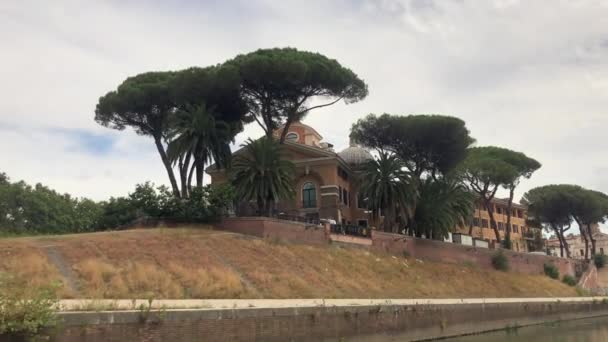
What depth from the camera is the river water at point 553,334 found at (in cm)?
3198

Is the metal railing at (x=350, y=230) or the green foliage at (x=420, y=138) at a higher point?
the green foliage at (x=420, y=138)

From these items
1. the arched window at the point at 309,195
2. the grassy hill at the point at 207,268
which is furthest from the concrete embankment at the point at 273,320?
the arched window at the point at 309,195

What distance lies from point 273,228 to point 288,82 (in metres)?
15.6

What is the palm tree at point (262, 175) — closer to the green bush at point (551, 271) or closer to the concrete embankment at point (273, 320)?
the concrete embankment at point (273, 320)

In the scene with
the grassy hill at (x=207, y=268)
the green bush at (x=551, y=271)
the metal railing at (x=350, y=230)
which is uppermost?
the metal railing at (x=350, y=230)

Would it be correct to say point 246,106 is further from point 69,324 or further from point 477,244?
point 69,324

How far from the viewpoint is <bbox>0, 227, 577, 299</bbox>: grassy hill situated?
2245cm

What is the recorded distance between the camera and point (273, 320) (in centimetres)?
2052

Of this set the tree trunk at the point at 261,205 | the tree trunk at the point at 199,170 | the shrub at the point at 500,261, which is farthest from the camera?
the shrub at the point at 500,261

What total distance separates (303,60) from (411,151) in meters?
17.2

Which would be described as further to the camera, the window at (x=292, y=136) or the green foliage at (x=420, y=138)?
the window at (x=292, y=136)

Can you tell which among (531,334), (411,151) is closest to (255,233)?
(531,334)

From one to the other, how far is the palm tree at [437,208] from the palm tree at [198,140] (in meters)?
19.3

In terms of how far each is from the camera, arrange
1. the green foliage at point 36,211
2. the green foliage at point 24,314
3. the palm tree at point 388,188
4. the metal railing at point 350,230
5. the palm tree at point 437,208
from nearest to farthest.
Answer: the green foliage at point 24,314
the metal railing at point 350,230
the palm tree at point 388,188
the palm tree at point 437,208
the green foliage at point 36,211
